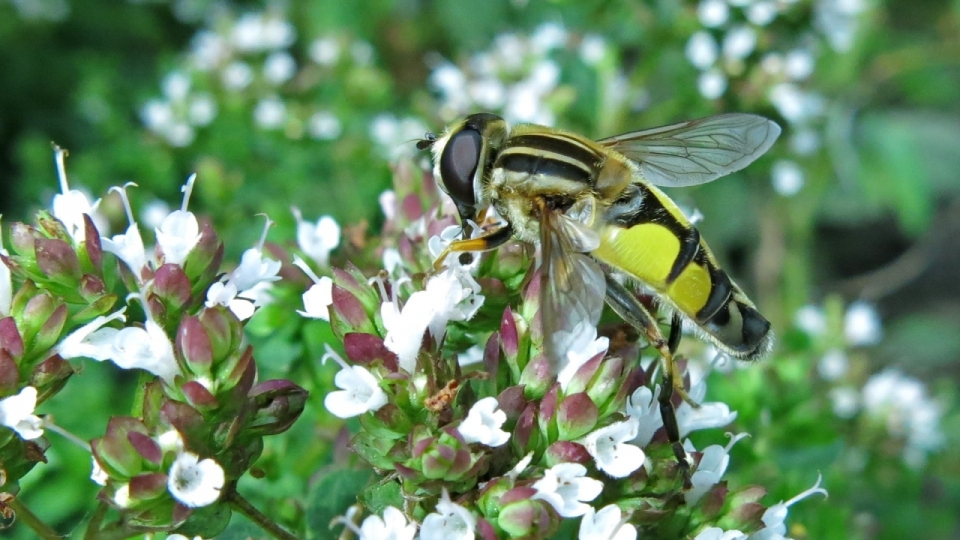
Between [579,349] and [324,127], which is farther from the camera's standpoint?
[324,127]

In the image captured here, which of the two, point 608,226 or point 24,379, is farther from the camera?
point 608,226

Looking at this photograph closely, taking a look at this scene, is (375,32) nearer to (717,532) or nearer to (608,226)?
(608,226)

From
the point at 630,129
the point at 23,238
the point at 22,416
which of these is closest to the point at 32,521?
the point at 22,416

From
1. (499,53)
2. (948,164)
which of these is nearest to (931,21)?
(948,164)

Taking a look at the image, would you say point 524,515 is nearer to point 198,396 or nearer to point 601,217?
point 198,396

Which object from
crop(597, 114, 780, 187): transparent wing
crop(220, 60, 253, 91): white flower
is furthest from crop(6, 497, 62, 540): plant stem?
crop(220, 60, 253, 91): white flower

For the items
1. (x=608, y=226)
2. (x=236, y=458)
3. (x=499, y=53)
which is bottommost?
(x=236, y=458)

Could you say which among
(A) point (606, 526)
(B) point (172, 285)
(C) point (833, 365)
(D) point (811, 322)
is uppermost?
(B) point (172, 285)

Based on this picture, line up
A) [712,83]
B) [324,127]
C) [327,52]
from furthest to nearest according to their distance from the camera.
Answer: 1. [327,52]
2. [324,127]
3. [712,83]
